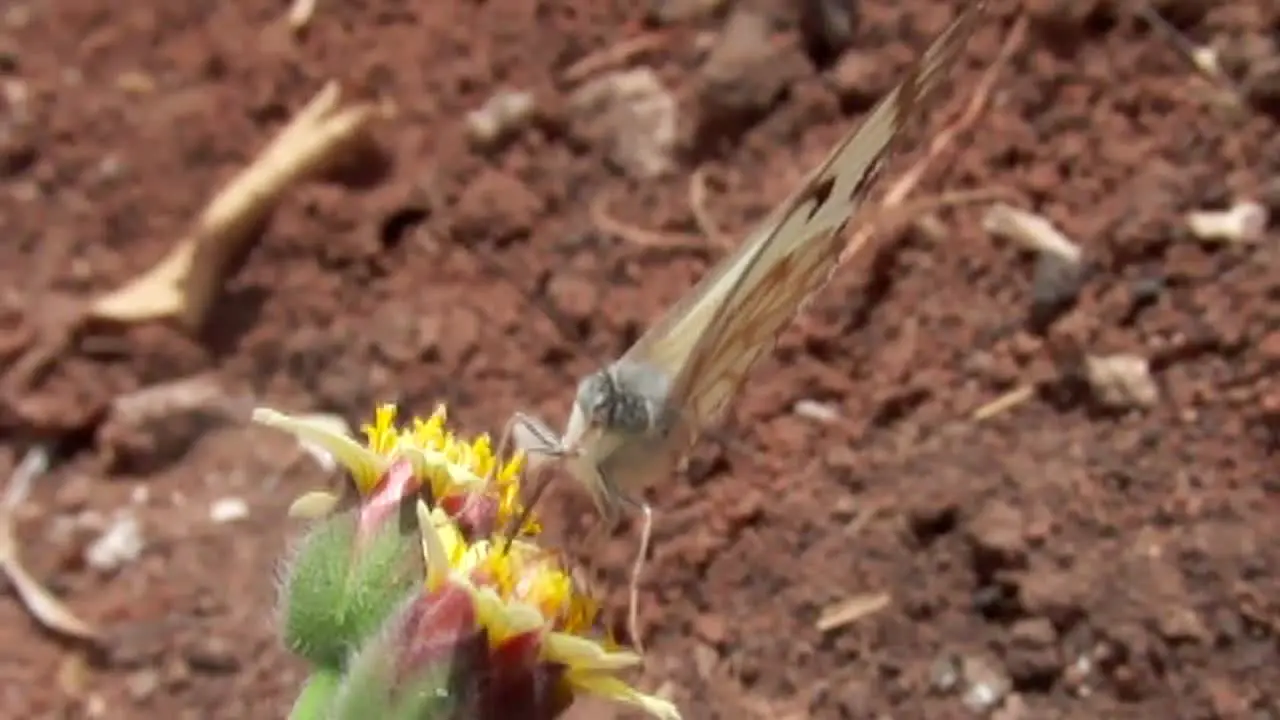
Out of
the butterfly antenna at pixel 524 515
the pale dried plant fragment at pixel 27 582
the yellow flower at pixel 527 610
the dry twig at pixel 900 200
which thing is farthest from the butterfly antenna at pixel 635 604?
the pale dried plant fragment at pixel 27 582

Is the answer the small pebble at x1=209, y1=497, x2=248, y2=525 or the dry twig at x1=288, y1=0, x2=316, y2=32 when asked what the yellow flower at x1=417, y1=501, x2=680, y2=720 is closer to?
the small pebble at x1=209, y1=497, x2=248, y2=525

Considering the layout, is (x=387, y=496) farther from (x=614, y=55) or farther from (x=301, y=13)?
(x=301, y=13)

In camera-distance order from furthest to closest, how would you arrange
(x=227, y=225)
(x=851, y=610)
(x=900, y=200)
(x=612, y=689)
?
(x=227, y=225) < (x=900, y=200) < (x=851, y=610) < (x=612, y=689)

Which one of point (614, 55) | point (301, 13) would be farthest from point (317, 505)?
point (301, 13)

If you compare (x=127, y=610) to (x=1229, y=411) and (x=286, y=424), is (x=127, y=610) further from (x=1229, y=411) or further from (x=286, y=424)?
(x=1229, y=411)

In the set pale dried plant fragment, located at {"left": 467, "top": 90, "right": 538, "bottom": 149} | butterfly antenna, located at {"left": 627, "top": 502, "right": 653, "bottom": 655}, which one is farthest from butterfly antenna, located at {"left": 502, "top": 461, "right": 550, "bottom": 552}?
pale dried plant fragment, located at {"left": 467, "top": 90, "right": 538, "bottom": 149}

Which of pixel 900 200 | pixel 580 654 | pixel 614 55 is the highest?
pixel 580 654

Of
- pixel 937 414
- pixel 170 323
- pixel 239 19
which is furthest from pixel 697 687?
pixel 239 19
